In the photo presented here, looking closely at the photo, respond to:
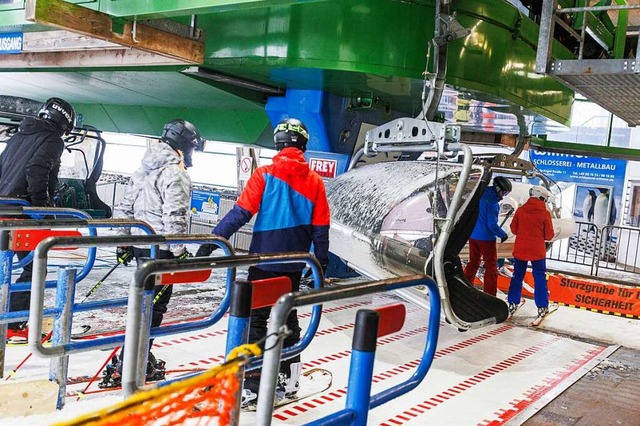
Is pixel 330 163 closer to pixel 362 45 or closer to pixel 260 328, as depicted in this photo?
pixel 362 45

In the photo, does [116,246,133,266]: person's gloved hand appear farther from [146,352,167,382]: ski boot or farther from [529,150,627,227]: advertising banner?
[529,150,627,227]: advertising banner

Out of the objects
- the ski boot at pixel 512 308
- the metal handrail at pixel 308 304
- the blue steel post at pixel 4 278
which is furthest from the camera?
the ski boot at pixel 512 308

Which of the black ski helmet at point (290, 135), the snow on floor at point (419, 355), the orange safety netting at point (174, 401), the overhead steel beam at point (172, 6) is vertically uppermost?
the overhead steel beam at point (172, 6)

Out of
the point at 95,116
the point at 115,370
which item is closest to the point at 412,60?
the point at 115,370

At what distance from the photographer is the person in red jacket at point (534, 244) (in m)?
7.95

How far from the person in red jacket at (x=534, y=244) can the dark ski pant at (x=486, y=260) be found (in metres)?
0.31

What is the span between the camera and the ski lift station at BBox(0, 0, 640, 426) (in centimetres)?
302

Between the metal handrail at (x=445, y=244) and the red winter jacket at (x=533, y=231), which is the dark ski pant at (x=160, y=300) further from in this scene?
the red winter jacket at (x=533, y=231)

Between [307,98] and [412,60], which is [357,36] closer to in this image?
[412,60]

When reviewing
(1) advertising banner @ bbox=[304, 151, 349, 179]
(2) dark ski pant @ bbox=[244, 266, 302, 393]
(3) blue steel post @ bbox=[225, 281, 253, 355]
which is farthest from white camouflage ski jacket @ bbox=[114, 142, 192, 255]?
(1) advertising banner @ bbox=[304, 151, 349, 179]

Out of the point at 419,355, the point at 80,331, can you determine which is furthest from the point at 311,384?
the point at 80,331

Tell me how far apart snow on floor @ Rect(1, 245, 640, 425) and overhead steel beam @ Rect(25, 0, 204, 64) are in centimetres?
268

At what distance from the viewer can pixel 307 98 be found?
25.5ft

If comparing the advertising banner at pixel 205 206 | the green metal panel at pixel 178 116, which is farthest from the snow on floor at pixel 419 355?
the advertising banner at pixel 205 206
